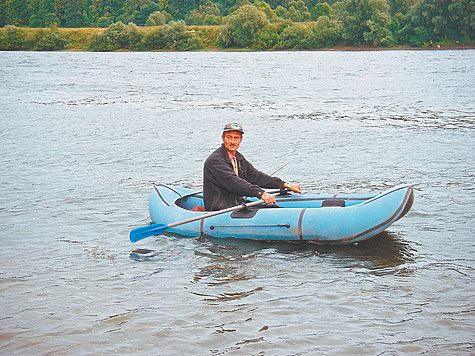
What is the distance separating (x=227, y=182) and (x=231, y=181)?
0.05 metres

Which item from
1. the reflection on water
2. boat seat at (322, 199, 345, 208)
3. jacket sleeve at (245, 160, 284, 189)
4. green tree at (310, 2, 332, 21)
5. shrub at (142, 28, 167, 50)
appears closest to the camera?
the reflection on water

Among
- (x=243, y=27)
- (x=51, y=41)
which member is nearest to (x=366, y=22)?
(x=243, y=27)

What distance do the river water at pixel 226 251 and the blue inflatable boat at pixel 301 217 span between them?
0.15 metres

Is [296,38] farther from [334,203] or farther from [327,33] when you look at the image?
[334,203]

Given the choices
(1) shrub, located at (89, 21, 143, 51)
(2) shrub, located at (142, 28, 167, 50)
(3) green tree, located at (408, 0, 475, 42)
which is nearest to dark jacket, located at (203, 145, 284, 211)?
(3) green tree, located at (408, 0, 475, 42)

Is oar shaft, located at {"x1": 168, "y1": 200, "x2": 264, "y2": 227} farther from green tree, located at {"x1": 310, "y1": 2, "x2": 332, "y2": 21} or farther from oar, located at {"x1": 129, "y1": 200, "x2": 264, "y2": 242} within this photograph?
green tree, located at {"x1": 310, "y1": 2, "x2": 332, "y2": 21}

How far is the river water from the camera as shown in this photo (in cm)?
422

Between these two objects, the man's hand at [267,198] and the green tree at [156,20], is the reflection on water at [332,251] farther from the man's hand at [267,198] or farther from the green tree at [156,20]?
the green tree at [156,20]

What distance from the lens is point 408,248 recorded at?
6027 mm

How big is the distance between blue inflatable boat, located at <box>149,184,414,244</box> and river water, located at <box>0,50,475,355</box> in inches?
6.0

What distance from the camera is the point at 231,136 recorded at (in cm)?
628

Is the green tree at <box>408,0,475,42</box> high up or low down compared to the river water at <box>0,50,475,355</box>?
up

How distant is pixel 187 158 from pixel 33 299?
647 centimetres

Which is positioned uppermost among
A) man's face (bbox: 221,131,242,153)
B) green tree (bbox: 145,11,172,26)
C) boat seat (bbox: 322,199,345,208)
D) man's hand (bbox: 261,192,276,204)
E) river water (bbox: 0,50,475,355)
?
green tree (bbox: 145,11,172,26)
